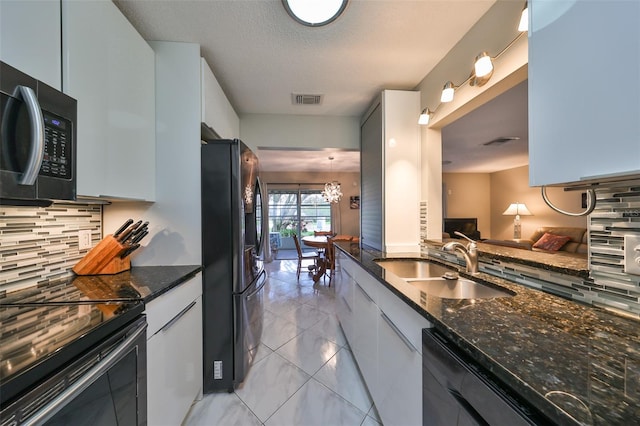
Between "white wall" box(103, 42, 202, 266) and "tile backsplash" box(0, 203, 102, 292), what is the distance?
0.29 m

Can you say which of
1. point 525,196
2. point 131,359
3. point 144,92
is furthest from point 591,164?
point 525,196

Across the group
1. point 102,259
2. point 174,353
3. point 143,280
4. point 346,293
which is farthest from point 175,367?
point 346,293

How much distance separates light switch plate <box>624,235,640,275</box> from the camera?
2.52ft

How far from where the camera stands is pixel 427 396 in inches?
31.9

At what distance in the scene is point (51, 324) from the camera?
764 millimetres

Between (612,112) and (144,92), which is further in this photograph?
(144,92)

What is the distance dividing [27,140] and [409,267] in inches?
81.7

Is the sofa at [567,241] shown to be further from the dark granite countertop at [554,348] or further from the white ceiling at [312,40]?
the dark granite countertop at [554,348]

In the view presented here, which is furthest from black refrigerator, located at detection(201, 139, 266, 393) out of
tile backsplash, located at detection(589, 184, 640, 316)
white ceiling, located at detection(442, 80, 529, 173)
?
white ceiling, located at detection(442, 80, 529, 173)

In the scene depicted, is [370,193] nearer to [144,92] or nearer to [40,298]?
[144,92]

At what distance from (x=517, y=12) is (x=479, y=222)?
705 cm

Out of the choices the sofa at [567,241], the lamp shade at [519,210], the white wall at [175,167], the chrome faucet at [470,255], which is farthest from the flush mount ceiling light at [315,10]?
the lamp shade at [519,210]

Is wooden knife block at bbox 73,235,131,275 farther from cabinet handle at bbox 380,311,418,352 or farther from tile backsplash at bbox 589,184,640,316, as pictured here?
tile backsplash at bbox 589,184,640,316

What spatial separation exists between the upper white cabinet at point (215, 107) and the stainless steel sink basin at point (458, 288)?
181 centimetres
